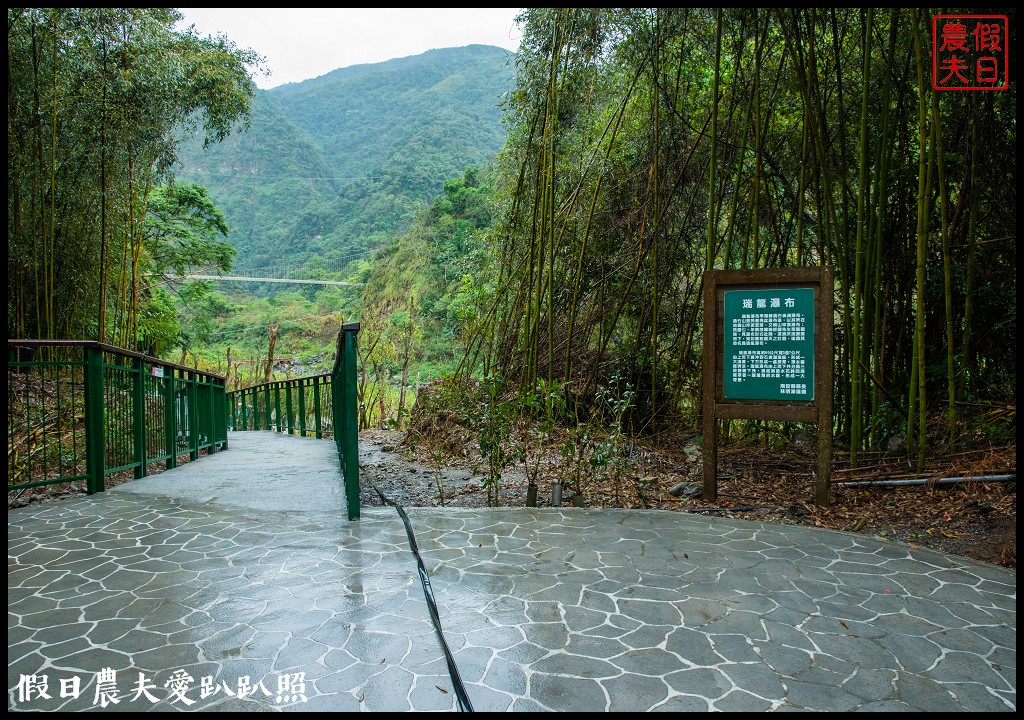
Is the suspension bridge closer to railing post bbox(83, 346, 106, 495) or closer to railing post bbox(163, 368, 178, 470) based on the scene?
railing post bbox(163, 368, 178, 470)

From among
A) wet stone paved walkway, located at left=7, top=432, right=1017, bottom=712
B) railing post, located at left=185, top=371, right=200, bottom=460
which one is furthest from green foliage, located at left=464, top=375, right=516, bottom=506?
railing post, located at left=185, top=371, right=200, bottom=460

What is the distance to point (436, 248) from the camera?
21.2 meters

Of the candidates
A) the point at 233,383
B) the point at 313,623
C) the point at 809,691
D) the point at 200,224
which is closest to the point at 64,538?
the point at 313,623

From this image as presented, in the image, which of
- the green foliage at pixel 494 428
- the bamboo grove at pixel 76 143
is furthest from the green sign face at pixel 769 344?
the bamboo grove at pixel 76 143

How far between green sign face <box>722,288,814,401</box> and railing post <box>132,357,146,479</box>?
4.36 metres

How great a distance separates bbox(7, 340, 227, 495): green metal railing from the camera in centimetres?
413

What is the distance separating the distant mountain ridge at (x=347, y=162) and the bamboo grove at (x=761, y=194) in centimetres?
2015

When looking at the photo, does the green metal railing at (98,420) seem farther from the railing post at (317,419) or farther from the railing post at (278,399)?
the railing post at (278,399)

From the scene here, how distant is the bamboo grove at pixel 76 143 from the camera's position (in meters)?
5.91

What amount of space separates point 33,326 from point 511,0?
6758mm

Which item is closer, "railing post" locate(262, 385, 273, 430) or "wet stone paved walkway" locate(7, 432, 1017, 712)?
"wet stone paved walkway" locate(7, 432, 1017, 712)

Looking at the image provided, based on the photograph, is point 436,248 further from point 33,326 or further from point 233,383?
point 33,326

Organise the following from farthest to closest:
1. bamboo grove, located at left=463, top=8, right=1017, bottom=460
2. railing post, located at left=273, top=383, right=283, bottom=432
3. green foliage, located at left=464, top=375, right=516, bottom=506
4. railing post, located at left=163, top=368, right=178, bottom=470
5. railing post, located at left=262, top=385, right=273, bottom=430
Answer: railing post, located at left=262, top=385, right=273, bottom=430
railing post, located at left=273, top=383, right=283, bottom=432
railing post, located at left=163, top=368, right=178, bottom=470
green foliage, located at left=464, top=375, right=516, bottom=506
bamboo grove, located at left=463, top=8, right=1017, bottom=460

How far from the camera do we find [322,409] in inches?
335
